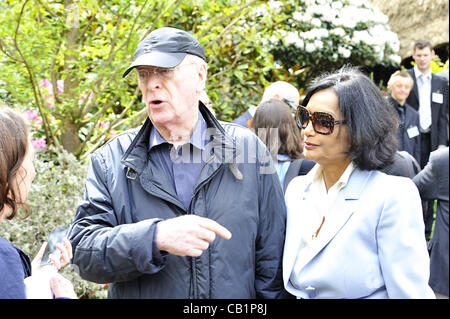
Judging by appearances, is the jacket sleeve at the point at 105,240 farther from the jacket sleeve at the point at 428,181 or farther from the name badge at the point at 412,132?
the name badge at the point at 412,132

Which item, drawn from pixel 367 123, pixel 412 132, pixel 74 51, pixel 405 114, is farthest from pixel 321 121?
pixel 405 114

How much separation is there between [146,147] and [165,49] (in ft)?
1.42

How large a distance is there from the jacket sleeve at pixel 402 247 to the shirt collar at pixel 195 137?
84 cm

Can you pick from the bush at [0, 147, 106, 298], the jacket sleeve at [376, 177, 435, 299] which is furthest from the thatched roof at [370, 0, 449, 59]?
the jacket sleeve at [376, 177, 435, 299]

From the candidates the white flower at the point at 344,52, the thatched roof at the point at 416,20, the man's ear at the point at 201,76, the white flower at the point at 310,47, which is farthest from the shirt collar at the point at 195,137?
the thatched roof at the point at 416,20

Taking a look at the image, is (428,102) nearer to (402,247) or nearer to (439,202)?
(439,202)

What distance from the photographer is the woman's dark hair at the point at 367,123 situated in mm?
2391

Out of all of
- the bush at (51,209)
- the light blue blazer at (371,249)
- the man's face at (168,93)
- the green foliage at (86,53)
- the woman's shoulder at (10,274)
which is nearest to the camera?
the woman's shoulder at (10,274)

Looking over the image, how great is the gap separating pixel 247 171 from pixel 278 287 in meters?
0.53

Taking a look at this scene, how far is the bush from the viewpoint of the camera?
4203 mm

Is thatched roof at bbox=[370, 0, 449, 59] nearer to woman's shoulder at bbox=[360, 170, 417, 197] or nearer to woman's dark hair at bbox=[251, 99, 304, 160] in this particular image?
woman's dark hair at bbox=[251, 99, 304, 160]

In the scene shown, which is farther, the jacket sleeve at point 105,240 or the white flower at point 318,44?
the white flower at point 318,44

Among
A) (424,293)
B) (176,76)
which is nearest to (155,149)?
(176,76)

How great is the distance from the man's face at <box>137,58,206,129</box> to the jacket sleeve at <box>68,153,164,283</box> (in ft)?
1.05
